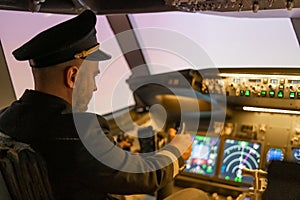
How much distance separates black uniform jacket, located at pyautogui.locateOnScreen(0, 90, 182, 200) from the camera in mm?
1385

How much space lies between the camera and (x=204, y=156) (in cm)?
254

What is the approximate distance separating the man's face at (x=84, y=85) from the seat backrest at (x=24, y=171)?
26 cm

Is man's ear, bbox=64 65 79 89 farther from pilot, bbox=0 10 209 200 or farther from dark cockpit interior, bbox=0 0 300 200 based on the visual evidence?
dark cockpit interior, bbox=0 0 300 200

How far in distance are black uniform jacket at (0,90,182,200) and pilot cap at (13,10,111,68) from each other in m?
0.15

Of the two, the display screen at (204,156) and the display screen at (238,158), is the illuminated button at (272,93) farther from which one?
the display screen at (204,156)

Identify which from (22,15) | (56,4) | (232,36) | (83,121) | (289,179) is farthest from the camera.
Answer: (232,36)

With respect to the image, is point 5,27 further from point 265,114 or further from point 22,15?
point 265,114

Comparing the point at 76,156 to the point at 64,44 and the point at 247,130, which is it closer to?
the point at 64,44

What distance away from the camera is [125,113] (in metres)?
3.14

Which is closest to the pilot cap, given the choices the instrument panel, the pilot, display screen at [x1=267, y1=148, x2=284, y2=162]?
the pilot

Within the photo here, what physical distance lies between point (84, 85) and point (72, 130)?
0.22 metres

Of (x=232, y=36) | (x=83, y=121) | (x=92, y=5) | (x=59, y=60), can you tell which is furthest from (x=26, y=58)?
(x=232, y=36)

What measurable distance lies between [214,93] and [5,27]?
145cm

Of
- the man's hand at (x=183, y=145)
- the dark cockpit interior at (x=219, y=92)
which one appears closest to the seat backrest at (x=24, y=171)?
the man's hand at (x=183, y=145)
